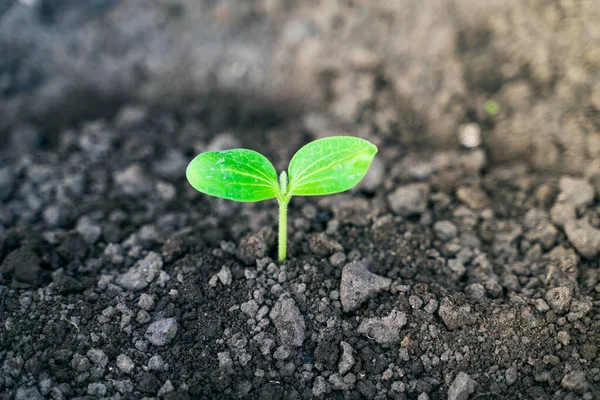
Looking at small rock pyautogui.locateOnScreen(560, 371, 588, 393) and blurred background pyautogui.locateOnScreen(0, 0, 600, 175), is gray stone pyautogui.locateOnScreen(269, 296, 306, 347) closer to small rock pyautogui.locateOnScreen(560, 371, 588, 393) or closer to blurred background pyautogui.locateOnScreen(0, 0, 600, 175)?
small rock pyautogui.locateOnScreen(560, 371, 588, 393)

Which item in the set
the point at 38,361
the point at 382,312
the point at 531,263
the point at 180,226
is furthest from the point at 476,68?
the point at 38,361

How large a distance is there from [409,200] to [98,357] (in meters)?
1.59

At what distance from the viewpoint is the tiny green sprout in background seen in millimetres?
3072

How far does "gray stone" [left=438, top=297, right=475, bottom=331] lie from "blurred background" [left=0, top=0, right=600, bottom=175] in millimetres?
1163

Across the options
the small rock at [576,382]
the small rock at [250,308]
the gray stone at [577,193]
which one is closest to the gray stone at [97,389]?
the small rock at [250,308]

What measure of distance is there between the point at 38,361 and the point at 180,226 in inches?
35.0

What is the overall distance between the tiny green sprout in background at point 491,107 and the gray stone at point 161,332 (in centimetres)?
215

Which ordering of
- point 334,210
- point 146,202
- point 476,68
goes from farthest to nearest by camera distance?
point 476,68
point 146,202
point 334,210

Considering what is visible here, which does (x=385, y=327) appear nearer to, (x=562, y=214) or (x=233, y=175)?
(x=233, y=175)

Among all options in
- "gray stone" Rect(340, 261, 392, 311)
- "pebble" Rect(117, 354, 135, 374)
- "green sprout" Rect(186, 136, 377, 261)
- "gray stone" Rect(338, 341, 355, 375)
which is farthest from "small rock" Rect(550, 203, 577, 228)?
"pebble" Rect(117, 354, 135, 374)

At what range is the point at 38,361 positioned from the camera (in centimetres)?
199

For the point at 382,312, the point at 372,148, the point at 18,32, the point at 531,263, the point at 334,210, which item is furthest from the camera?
the point at 18,32

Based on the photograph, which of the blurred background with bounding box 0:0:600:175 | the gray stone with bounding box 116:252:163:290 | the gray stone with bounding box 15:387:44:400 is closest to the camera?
the gray stone with bounding box 15:387:44:400

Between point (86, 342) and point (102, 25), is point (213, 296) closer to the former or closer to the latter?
point (86, 342)
